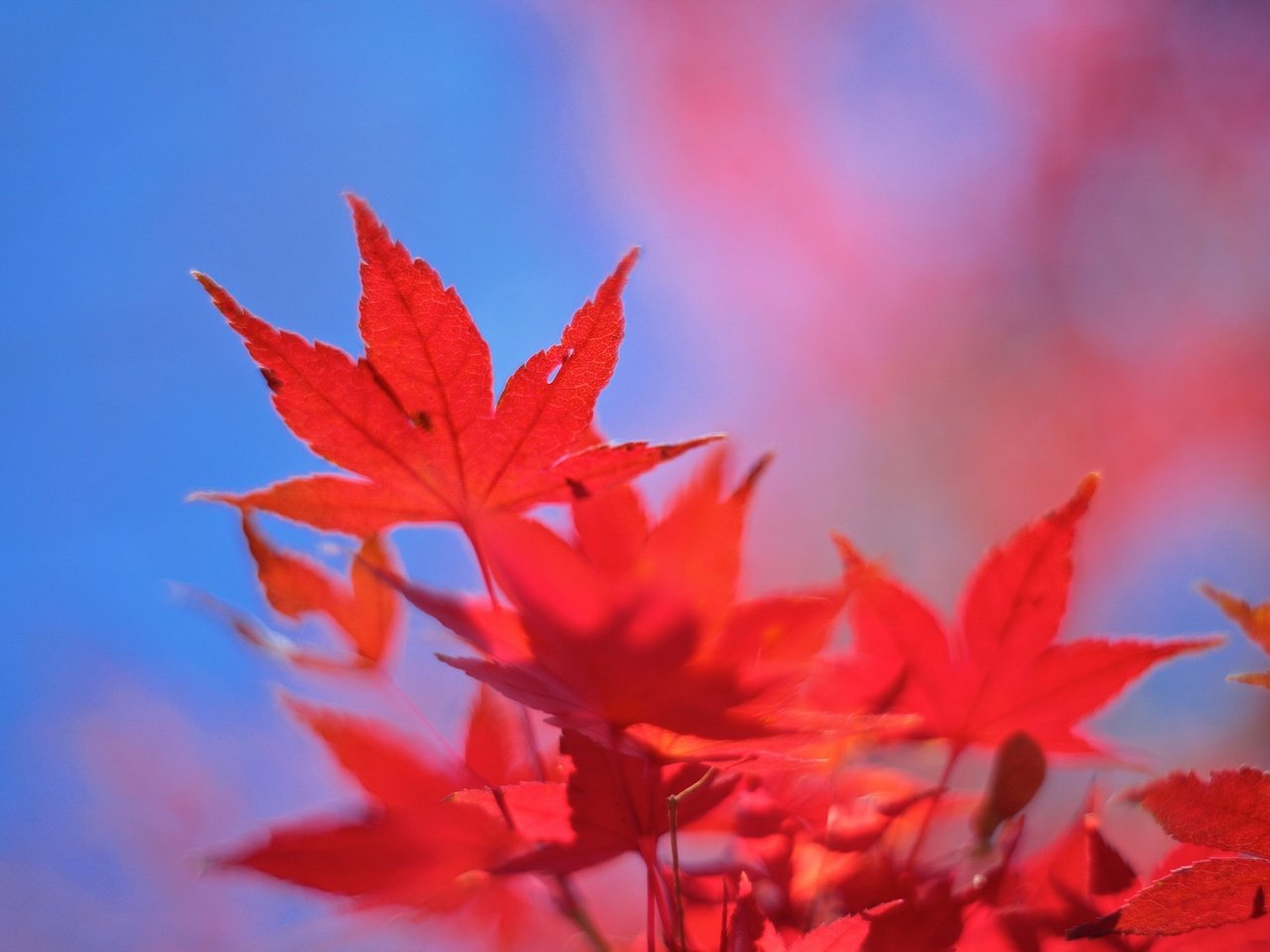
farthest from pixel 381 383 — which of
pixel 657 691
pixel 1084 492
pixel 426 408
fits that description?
pixel 1084 492

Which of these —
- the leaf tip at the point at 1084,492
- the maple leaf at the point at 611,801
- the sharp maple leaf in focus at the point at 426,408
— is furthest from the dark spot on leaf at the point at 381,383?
the leaf tip at the point at 1084,492

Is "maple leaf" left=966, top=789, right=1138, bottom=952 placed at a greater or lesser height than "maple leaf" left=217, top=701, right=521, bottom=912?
lesser

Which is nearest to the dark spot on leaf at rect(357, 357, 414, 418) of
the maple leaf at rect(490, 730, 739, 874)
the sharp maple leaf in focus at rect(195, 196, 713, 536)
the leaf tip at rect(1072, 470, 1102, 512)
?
the sharp maple leaf in focus at rect(195, 196, 713, 536)

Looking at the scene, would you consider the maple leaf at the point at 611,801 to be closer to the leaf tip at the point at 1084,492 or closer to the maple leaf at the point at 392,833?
the maple leaf at the point at 392,833

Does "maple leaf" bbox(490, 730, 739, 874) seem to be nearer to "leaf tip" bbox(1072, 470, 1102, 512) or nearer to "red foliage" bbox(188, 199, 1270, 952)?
"red foliage" bbox(188, 199, 1270, 952)

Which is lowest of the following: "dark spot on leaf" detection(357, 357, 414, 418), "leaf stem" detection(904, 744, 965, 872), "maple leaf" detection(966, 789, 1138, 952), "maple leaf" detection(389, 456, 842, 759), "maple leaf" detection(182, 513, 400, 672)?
"maple leaf" detection(966, 789, 1138, 952)

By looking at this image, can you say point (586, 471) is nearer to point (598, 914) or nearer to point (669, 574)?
point (669, 574)

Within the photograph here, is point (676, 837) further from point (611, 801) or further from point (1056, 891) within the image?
point (1056, 891)
